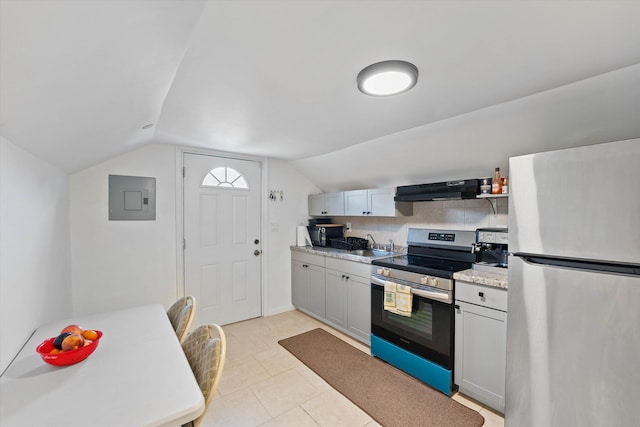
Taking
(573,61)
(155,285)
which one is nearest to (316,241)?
(155,285)

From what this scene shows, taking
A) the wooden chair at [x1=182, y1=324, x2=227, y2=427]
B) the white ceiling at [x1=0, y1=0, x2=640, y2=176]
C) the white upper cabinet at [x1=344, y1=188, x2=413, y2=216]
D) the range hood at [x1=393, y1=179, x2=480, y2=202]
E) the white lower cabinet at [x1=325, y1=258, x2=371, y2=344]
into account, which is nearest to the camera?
the white ceiling at [x1=0, y1=0, x2=640, y2=176]

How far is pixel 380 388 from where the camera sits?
2236 millimetres

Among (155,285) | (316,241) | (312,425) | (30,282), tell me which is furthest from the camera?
(316,241)

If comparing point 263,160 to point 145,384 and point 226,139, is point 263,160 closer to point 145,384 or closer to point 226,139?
point 226,139

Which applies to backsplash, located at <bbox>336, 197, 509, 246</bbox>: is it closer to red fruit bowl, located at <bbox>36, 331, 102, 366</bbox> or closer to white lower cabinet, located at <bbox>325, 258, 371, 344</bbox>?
white lower cabinet, located at <bbox>325, 258, 371, 344</bbox>

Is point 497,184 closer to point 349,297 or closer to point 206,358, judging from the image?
point 349,297

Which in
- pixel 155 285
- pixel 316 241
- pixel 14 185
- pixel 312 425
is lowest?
pixel 312 425

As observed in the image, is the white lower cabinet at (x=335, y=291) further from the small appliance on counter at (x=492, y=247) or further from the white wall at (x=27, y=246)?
the white wall at (x=27, y=246)

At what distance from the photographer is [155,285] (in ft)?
9.75

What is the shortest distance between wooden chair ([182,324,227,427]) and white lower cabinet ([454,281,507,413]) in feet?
5.71

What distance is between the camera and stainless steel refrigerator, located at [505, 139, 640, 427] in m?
1.24

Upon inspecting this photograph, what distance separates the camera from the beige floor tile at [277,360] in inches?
100

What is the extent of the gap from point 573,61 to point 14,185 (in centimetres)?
281

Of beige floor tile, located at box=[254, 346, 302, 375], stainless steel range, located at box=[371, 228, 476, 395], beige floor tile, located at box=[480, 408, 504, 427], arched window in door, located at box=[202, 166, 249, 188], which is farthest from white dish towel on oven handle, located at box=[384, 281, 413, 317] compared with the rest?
arched window in door, located at box=[202, 166, 249, 188]
